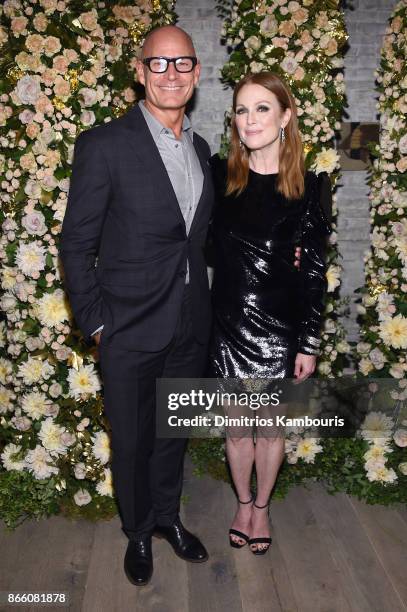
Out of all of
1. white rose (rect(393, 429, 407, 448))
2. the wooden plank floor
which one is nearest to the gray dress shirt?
the wooden plank floor

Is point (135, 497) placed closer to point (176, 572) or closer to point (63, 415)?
point (176, 572)

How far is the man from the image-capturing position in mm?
2467

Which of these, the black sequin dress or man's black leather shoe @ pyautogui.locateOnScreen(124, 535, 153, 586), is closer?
the black sequin dress

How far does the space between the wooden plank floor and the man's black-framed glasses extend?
7.13ft

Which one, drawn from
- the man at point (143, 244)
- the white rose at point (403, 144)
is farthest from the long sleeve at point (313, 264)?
the white rose at point (403, 144)

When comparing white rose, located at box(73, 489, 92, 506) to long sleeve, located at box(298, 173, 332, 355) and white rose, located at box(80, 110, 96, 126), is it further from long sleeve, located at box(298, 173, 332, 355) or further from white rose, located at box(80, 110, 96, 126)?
white rose, located at box(80, 110, 96, 126)

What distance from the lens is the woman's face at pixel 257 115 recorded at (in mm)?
2662

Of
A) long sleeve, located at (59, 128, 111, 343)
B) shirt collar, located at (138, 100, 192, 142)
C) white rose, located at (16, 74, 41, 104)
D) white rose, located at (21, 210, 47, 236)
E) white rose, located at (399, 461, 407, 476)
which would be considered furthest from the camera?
white rose, located at (399, 461, 407, 476)

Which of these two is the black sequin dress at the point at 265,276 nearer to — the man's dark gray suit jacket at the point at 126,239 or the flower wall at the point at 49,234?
the man's dark gray suit jacket at the point at 126,239

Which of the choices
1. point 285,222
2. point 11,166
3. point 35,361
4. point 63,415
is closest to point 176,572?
point 63,415

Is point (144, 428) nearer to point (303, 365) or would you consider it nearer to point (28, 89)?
point (303, 365)

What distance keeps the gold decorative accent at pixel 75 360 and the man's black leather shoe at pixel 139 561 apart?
0.90 meters

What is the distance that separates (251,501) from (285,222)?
4.57 feet

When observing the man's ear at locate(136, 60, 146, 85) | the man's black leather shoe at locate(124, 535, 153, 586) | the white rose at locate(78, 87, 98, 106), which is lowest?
the man's black leather shoe at locate(124, 535, 153, 586)
